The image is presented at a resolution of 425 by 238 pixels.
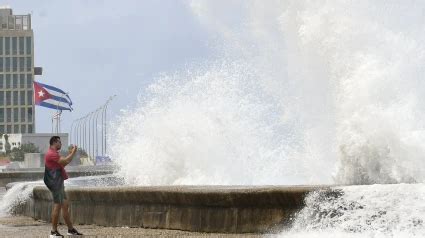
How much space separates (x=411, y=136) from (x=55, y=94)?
57.9 meters

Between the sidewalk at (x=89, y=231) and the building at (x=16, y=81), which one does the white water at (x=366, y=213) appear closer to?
the sidewalk at (x=89, y=231)

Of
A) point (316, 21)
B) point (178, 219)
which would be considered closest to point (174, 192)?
point (178, 219)

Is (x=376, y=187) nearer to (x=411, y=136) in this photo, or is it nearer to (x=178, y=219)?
(x=178, y=219)

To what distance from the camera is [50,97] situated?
64.8m

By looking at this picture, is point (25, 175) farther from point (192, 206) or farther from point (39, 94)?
point (39, 94)

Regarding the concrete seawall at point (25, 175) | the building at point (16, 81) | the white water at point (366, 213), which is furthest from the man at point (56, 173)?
the building at point (16, 81)

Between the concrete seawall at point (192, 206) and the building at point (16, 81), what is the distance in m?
112

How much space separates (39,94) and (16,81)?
58950 mm

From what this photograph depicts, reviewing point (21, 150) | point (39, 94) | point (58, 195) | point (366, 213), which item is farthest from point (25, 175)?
point (21, 150)

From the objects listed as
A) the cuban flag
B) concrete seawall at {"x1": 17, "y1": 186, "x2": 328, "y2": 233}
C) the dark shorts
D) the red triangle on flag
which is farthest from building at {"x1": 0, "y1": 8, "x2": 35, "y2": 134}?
Result: the dark shorts

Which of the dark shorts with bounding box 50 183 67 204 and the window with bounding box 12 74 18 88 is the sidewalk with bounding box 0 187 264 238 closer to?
the dark shorts with bounding box 50 183 67 204

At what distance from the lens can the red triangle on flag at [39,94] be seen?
62.8m

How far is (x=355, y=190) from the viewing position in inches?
268

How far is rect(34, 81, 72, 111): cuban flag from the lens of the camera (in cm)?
6328
